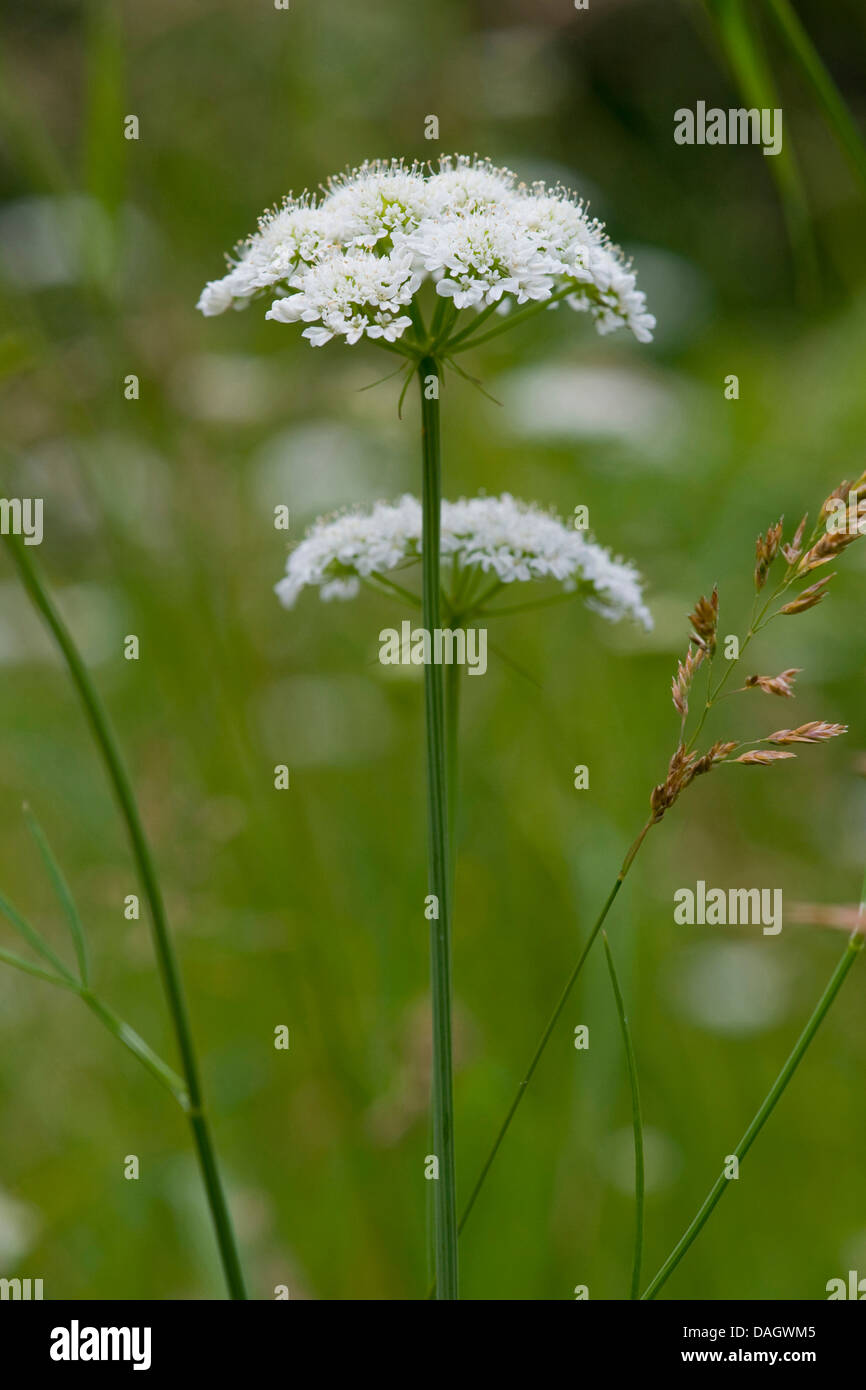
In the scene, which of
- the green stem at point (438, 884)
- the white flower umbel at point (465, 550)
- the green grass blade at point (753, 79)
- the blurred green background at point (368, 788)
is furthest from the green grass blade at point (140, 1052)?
the green grass blade at point (753, 79)

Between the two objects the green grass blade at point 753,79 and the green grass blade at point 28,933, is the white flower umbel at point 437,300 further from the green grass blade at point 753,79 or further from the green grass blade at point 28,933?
the green grass blade at point 28,933

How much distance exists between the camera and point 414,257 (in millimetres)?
696

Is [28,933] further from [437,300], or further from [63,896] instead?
[437,300]

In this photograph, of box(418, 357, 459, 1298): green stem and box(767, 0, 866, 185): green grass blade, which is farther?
box(767, 0, 866, 185): green grass blade

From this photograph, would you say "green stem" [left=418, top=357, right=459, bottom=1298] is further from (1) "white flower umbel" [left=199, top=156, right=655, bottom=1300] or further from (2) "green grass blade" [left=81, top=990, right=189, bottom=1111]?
(2) "green grass blade" [left=81, top=990, right=189, bottom=1111]

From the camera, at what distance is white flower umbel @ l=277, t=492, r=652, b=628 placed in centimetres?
84

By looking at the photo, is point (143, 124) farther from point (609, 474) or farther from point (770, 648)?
point (770, 648)

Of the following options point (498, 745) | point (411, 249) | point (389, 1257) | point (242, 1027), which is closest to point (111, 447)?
point (498, 745)

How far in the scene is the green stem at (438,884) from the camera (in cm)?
69

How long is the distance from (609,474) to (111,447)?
1.25 metres

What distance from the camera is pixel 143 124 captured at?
406cm

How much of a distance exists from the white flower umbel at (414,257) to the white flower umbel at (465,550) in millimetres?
153

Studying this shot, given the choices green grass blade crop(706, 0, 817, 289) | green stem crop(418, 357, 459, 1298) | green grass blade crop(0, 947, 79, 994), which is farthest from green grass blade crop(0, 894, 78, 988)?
green grass blade crop(706, 0, 817, 289)

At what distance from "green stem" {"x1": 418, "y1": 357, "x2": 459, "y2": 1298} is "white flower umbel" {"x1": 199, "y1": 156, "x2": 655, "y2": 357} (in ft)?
0.20
